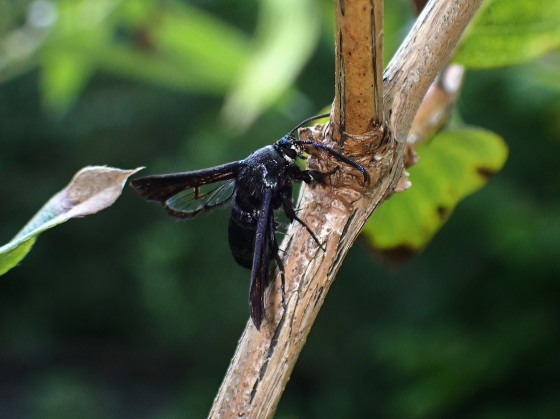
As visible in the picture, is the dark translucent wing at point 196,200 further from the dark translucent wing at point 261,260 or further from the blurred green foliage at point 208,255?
the blurred green foliage at point 208,255

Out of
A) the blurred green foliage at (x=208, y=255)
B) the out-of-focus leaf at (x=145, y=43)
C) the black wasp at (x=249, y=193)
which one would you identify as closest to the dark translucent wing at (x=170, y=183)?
the black wasp at (x=249, y=193)

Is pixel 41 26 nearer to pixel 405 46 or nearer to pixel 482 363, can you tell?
pixel 405 46

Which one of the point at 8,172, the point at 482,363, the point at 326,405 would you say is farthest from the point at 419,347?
the point at 8,172

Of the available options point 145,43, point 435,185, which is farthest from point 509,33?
point 145,43

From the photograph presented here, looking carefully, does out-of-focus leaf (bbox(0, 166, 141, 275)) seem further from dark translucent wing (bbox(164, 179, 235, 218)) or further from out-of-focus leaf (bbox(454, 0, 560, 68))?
out-of-focus leaf (bbox(454, 0, 560, 68))

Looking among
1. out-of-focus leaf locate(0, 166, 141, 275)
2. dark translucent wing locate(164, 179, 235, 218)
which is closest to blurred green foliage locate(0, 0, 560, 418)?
dark translucent wing locate(164, 179, 235, 218)
